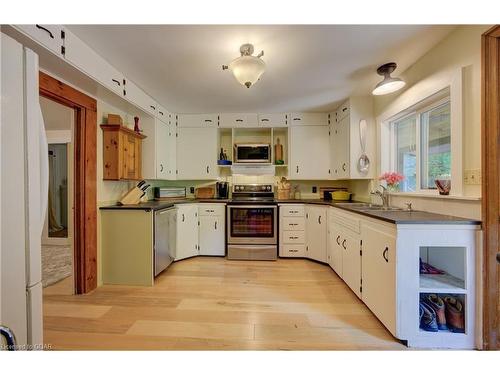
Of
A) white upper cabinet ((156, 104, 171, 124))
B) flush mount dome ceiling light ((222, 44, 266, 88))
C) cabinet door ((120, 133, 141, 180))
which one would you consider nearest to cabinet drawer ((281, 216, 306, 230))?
flush mount dome ceiling light ((222, 44, 266, 88))

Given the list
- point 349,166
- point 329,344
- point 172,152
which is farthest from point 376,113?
point 172,152

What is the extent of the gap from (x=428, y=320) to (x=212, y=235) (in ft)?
8.56

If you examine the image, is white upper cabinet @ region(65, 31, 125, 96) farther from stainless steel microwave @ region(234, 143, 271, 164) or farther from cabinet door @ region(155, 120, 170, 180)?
stainless steel microwave @ region(234, 143, 271, 164)

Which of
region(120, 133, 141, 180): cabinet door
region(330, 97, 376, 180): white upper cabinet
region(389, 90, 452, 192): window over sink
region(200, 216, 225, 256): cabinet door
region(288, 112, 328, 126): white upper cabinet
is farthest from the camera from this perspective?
region(288, 112, 328, 126): white upper cabinet

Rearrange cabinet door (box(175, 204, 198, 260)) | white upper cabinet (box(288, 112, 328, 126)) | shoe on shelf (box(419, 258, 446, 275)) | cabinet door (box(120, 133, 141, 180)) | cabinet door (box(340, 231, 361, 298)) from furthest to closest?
white upper cabinet (box(288, 112, 328, 126)) → cabinet door (box(175, 204, 198, 260)) → cabinet door (box(120, 133, 141, 180)) → cabinet door (box(340, 231, 361, 298)) → shoe on shelf (box(419, 258, 446, 275))

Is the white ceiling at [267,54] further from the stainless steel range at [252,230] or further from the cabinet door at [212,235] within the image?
the cabinet door at [212,235]

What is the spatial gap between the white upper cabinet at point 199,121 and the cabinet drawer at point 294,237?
6.86 feet

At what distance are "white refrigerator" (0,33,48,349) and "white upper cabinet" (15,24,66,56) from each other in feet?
2.32

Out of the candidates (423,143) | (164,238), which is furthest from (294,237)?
(423,143)

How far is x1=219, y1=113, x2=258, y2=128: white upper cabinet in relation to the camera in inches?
140

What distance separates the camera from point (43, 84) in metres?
1.77

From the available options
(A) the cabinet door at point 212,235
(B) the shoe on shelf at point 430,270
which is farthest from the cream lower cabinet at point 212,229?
(B) the shoe on shelf at point 430,270

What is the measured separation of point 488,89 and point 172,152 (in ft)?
11.6

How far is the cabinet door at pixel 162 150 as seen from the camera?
3.13 meters
